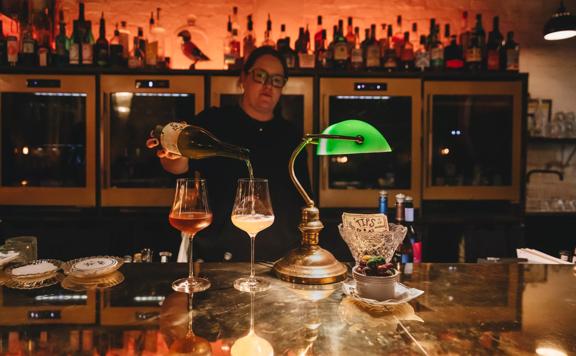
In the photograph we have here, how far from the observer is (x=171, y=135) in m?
1.13

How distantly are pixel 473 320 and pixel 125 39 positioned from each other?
110 inches

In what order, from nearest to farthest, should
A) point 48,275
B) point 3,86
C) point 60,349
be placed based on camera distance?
point 60,349, point 48,275, point 3,86

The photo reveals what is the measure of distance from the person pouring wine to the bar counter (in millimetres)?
653

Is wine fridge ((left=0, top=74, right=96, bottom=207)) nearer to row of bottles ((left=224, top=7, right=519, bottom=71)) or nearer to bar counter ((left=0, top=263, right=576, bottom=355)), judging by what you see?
row of bottles ((left=224, top=7, right=519, bottom=71))

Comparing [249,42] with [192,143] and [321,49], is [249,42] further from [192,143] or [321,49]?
[192,143]

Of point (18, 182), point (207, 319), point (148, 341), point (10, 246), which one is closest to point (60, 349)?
point (148, 341)

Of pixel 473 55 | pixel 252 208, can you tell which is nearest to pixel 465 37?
pixel 473 55

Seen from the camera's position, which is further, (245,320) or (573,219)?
(573,219)

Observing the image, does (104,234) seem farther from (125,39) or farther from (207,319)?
(207,319)

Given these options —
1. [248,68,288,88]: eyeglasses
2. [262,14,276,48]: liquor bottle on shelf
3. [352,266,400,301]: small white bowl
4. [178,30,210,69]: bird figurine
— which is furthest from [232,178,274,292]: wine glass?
[262,14,276,48]: liquor bottle on shelf

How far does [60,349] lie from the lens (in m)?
0.70

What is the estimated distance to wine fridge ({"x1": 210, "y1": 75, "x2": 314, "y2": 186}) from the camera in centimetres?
263

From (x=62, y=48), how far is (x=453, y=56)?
8.87 ft

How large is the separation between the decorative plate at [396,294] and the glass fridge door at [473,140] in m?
1.84
